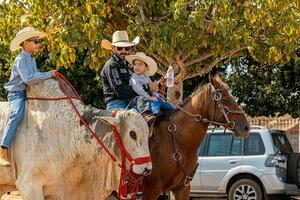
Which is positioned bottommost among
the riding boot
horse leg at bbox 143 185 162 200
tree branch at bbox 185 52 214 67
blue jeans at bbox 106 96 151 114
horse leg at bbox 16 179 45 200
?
horse leg at bbox 143 185 162 200

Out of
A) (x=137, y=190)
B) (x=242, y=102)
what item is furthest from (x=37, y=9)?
(x=242, y=102)

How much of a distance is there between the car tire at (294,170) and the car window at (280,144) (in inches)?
12.0

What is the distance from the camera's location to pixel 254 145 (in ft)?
47.1

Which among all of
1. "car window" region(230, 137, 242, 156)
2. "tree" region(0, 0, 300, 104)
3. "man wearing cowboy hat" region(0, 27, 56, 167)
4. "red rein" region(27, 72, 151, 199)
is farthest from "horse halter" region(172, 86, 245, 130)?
"car window" region(230, 137, 242, 156)

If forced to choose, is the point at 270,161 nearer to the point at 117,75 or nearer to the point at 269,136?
the point at 269,136

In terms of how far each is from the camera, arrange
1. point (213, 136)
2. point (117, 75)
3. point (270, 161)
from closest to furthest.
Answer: point (117, 75) < point (270, 161) < point (213, 136)

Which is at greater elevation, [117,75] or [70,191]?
[117,75]

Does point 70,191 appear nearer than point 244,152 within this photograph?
Yes

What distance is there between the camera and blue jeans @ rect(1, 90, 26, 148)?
6668mm

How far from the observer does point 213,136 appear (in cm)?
1498

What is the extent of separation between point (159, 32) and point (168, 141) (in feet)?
13.3

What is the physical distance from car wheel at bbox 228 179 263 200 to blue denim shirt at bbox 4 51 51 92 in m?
8.34

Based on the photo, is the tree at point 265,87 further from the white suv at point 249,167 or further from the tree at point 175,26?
the tree at point 175,26

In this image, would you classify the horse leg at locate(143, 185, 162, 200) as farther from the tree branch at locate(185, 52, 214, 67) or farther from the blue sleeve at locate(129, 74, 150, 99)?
the tree branch at locate(185, 52, 214, 67)
